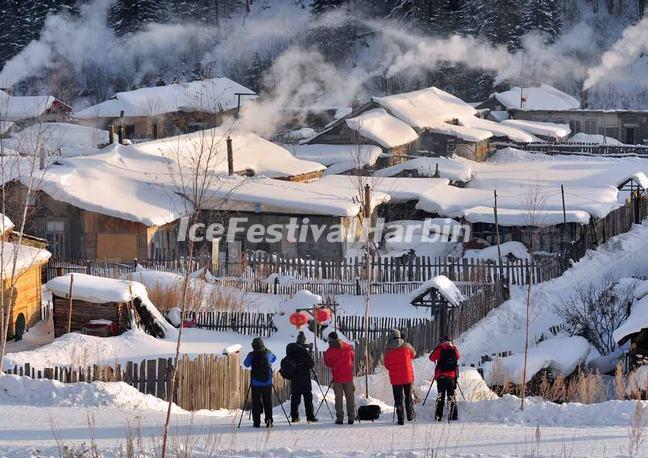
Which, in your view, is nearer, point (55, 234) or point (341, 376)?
point (341, 376)

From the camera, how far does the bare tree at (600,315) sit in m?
22.1

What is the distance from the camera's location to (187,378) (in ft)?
48.6

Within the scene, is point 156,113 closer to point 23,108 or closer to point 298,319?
point 23,108

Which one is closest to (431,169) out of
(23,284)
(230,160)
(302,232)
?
(230,160)

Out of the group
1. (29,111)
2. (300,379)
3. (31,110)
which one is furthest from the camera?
(31,110)

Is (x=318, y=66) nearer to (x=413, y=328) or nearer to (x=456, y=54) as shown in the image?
(x=456, y=54)

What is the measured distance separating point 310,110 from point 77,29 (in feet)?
79.7

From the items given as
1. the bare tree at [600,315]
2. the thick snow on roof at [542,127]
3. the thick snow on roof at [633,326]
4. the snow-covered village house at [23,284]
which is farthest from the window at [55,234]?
the thick snow on roof at [542,127]

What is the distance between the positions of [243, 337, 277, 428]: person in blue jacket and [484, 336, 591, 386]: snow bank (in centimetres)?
532

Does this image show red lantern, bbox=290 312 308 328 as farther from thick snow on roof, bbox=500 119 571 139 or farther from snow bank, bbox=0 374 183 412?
thick snow on roof, bbox=500 119 571 139

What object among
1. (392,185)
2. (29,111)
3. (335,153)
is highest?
(29,111)

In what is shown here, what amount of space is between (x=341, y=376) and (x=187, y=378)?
8.20 ft

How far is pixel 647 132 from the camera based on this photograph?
62094mm

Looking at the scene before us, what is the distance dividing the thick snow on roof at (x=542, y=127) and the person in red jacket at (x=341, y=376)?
156ft
